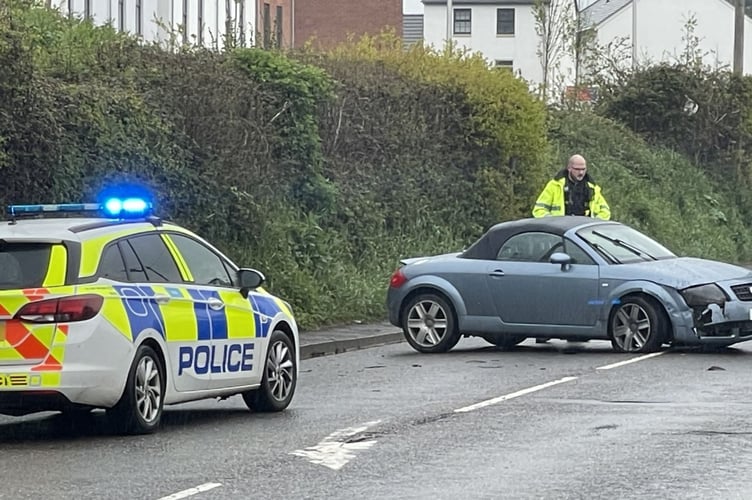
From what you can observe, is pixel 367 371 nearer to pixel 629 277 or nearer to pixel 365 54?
pixel 629 277

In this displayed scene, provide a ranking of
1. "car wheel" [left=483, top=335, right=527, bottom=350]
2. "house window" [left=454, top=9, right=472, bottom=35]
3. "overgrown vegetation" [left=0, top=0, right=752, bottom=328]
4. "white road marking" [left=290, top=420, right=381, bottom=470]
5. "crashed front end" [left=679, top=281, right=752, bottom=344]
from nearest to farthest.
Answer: "white road marking" [left=290, top=420, right=381, bottom=470] < "crashed front end" [left=679, top=281, right=752, bottom=344] < "overgrown vegetation" [left=0, top=0, right=752, bottom=328] < "car wheel" [left=483, top=335, right=527, bottom=350] < "house window" [left=454, top=9, right=472, bottom=35]

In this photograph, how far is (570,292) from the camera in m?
17.0

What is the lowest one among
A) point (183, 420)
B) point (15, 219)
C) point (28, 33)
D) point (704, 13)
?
point (183, 420)

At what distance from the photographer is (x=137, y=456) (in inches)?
402

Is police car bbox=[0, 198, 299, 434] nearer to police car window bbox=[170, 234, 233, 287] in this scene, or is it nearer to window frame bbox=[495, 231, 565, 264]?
Result: police car window bbox=[170, 234, 233, 287]

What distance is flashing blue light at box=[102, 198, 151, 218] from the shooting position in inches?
465

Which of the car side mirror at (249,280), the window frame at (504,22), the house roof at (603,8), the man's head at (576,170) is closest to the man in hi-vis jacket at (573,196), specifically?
the man's head at (576,170)

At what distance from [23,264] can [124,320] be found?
0.76 m

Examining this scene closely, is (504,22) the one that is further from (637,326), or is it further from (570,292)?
(637,326)

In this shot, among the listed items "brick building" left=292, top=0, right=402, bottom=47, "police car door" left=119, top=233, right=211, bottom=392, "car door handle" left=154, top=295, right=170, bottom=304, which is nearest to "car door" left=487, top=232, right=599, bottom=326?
"police car door" left=119, top=233, right=211, bottom=392

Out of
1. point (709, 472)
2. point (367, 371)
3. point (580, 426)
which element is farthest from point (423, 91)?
point (709, 472)

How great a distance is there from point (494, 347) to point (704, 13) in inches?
2966

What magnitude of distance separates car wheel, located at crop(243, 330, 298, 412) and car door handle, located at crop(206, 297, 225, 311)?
73 cm

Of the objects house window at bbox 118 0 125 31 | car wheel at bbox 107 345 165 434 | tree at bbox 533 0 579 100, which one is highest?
house window at bbox 118 0 125 31
